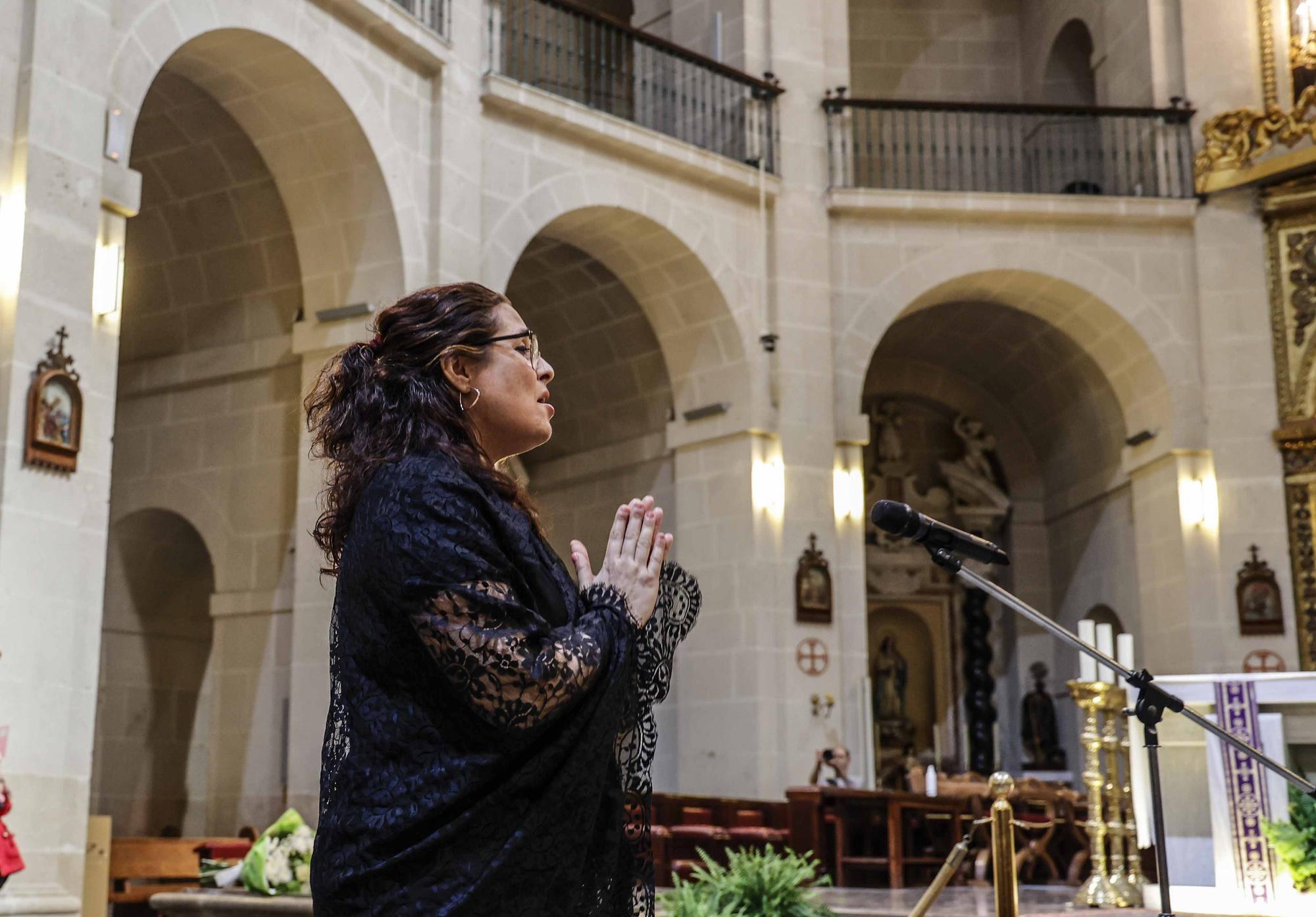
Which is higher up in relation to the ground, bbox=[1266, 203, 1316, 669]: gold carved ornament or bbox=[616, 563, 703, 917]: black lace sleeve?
bbox=[1266, 203, 1316, 669]: gold carved ornament

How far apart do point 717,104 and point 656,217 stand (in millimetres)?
1502

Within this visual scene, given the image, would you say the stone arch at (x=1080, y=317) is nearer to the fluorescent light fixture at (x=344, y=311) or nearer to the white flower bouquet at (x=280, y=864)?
the fluorescent light fixture at (x=344, y=311)

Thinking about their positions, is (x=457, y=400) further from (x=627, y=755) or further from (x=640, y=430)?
(x=640, y=430)

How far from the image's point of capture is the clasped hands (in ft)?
6.95

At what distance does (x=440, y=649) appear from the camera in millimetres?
1911

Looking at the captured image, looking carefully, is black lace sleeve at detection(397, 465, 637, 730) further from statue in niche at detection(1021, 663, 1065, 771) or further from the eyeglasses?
statue in niche at detection(1021, 663, 1065, 771)

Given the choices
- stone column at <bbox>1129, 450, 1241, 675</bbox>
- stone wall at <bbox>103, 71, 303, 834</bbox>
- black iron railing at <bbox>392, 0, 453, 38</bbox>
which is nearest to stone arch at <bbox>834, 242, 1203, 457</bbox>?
stone column at <bbox>1129, 450, 1241, 675</bbox>

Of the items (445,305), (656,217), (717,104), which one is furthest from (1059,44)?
(445,305)

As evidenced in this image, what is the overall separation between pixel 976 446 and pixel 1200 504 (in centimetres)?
375

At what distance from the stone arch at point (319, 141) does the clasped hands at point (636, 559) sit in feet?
25.6

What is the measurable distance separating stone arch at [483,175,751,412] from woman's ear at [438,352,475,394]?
9.62 metres

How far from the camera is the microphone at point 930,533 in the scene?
3195mm

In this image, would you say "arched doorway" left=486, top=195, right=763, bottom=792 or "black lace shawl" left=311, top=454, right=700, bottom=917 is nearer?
"black lace shawl" left=311, top=454, right=700, bottom=917

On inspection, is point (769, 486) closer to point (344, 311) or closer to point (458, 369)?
point (344, 311)
